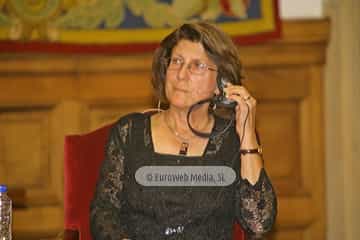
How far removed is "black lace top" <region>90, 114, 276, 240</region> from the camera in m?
2.56

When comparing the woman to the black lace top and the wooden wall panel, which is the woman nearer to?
the black lace top

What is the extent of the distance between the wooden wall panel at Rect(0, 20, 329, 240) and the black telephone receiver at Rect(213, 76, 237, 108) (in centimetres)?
125

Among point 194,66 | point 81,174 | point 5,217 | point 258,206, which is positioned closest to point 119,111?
point 81,174

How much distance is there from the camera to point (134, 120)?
273 centimetres

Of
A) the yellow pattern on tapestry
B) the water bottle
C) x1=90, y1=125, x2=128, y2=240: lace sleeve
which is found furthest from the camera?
the yellow pattern on tapestry

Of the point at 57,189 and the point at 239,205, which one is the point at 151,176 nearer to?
the point at 239,205

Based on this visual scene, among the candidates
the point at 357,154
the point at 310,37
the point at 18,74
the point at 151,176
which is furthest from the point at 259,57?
the point at 151,176

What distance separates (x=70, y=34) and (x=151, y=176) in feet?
4.75

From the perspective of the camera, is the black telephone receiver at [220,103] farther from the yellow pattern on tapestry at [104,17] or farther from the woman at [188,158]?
the yellow pattern on tapestry at [104,17]

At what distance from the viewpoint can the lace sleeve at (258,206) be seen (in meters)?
2.59

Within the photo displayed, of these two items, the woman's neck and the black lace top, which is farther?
the woman's neck

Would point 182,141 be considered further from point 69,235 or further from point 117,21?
point 117,21

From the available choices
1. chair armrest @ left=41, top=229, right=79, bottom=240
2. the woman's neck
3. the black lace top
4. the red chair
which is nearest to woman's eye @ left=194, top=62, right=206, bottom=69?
the woman's neck

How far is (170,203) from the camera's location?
2568mm
